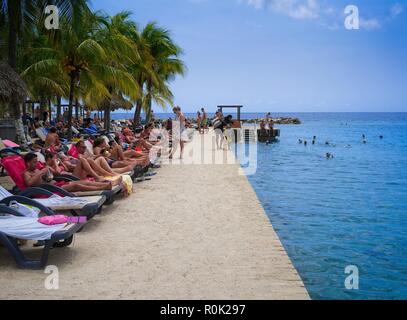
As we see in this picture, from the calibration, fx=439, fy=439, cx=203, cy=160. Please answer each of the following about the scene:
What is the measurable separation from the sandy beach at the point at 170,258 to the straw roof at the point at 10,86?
518 centimetres

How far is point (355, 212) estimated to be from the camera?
32.6 ft

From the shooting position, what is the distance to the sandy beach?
3912 mm

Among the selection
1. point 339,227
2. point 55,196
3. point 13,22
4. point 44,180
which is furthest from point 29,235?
point 13,22

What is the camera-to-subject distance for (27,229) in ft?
14.7

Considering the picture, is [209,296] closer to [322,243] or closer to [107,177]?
[322,243]

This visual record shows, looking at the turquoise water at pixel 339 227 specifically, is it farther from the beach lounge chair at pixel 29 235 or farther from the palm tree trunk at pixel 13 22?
the palm tree trunk at pixel 13 22

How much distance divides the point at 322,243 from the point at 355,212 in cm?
340

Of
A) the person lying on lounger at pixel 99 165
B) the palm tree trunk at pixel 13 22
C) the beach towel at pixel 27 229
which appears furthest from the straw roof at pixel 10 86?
the beach towel at pixel 27 229

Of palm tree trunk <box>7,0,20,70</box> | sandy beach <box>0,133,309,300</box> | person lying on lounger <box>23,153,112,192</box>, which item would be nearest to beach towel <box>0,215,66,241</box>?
sandy beach <box>0,133,309,300</box>

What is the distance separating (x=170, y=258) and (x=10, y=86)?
8206 mm

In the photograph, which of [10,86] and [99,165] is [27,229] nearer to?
[99,165]

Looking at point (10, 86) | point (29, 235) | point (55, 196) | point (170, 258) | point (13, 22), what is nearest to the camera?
point (29, 235)

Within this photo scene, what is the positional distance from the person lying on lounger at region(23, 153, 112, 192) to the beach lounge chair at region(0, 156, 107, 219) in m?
0.15
